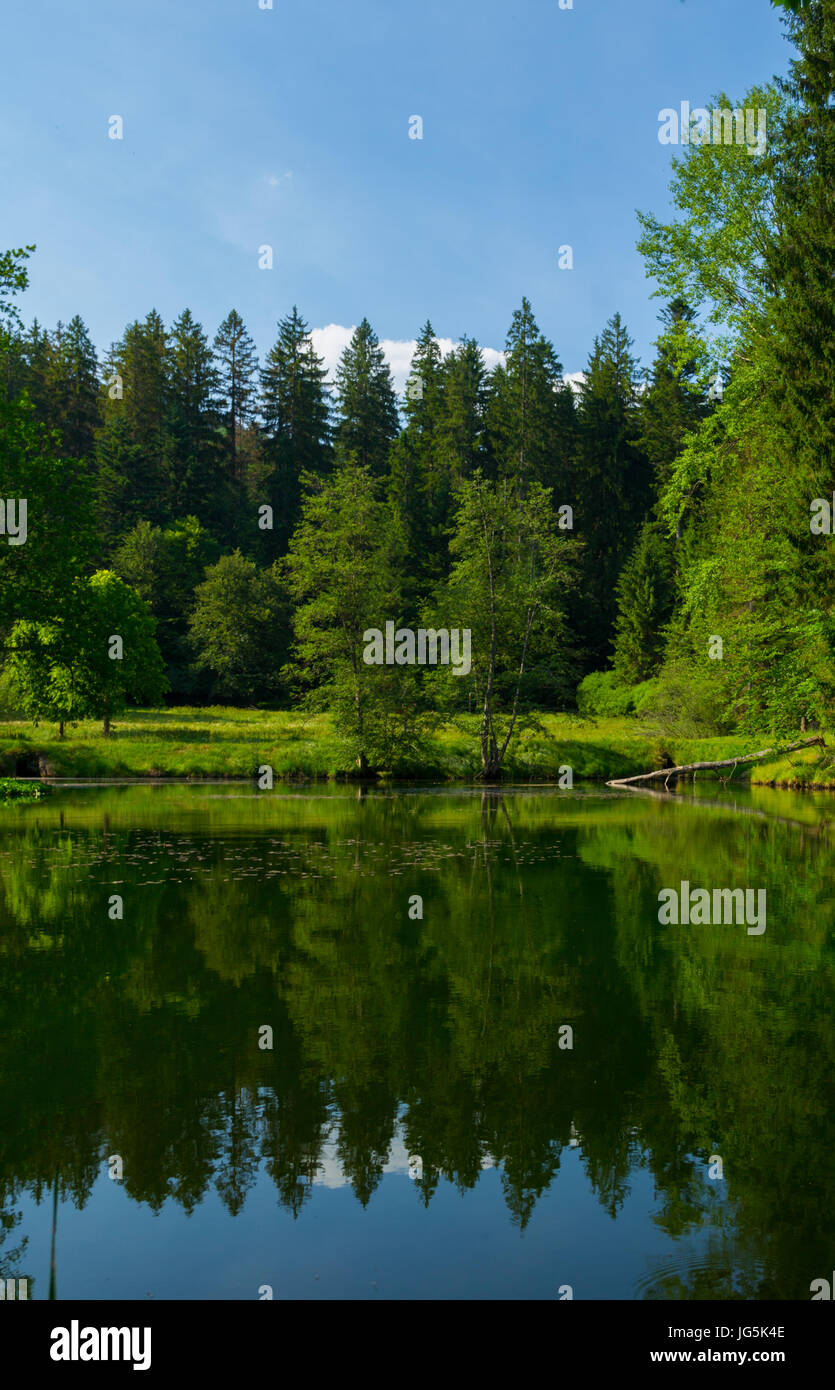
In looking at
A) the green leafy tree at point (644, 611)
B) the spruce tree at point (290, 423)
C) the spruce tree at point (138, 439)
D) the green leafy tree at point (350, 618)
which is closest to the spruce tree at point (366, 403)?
the spruce tree at point (290, 423)

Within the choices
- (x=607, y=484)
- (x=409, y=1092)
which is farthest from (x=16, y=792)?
(x=607, y=484)

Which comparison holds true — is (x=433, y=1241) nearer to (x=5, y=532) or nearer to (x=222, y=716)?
(x=5, y=532)

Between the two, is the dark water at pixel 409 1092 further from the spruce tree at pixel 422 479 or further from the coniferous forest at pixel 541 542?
the spruce tree at pixel 422 479

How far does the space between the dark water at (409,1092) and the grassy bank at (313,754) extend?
2219cm

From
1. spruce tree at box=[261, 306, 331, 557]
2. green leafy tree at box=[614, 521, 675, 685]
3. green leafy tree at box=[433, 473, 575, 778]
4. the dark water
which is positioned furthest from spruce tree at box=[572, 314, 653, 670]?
the dark water

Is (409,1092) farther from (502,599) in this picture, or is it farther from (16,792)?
(502,599)

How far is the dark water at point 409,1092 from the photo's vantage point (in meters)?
5.04

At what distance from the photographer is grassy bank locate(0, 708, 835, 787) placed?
3688cm

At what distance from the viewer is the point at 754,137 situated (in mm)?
31078

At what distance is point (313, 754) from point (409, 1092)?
33263 millimetres

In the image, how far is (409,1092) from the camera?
23.1 ft

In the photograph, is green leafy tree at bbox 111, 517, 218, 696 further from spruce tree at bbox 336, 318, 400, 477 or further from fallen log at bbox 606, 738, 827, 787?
fallen log at bbox 606, 738, 827, 787

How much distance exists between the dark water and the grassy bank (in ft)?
72.8
